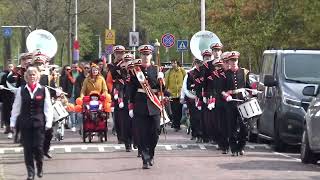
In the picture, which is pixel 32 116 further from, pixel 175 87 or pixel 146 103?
pixel 175 87

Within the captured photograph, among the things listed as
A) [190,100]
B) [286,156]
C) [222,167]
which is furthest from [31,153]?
[190,100]

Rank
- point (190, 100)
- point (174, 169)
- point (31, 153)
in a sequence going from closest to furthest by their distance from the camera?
point (31, 153) → point (174, 169) → point (190, 100)

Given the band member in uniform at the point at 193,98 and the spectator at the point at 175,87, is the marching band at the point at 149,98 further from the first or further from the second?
the spectator at the point at 175,87

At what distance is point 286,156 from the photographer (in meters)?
17.9

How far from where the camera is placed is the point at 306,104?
18203 millimetres

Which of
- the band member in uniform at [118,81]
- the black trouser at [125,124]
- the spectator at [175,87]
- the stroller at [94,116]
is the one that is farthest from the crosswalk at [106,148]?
the spectator at [175,87]

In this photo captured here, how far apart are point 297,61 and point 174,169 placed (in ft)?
18.0

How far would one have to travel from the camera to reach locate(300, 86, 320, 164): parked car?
1534cm

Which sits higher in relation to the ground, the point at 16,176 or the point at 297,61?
the point at 297,61

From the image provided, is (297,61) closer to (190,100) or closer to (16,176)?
(190,100)

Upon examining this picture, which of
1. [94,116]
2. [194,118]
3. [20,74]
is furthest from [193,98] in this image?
[20,74]

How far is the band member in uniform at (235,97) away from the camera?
17.9 metres

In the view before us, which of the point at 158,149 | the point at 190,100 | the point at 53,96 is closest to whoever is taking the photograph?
the point at 53,96

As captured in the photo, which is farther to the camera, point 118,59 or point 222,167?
point 118,59
